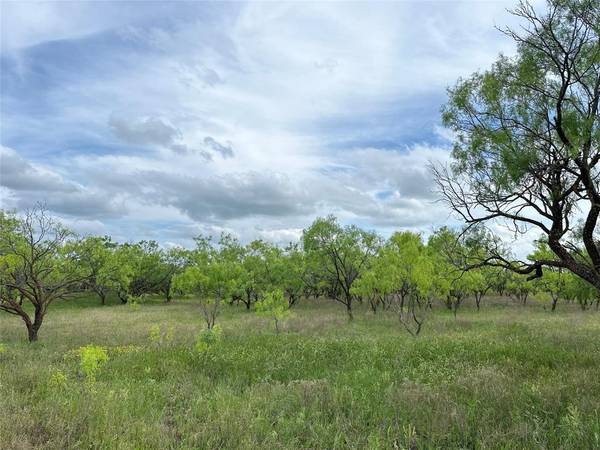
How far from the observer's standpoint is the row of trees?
21.1m

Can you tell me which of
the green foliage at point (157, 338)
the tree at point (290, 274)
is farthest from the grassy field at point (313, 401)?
the tree at point (290, 274)

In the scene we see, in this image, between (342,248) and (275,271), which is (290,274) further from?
(342,248)

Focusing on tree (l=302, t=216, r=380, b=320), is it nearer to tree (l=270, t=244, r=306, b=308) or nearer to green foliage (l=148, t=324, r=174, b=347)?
tree (l=270, t=244, r=306, b=308)

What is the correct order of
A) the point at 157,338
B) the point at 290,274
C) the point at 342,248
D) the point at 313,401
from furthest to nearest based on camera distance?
the point at 290,274, the point at 342,248, the point at 157,338, the point at 313,401

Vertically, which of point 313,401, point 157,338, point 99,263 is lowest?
point 157,338

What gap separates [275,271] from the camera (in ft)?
165

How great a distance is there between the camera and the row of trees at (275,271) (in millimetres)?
21078

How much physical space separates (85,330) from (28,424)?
21933 mm

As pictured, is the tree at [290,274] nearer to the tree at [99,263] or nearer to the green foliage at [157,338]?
the tree at [99,263]

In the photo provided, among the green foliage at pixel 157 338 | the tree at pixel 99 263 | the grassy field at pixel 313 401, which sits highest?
the tree at pixel 99 263

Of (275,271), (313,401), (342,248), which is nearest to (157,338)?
(313,401)

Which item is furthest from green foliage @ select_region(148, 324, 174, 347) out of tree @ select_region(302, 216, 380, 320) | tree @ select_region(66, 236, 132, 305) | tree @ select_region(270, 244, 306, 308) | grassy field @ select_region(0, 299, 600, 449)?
tree @ select_region(270, 244, 306, 308)

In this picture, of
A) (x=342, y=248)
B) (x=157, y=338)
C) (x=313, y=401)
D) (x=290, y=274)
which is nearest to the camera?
(x=313, y=401)

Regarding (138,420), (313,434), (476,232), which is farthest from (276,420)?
(476,232)
